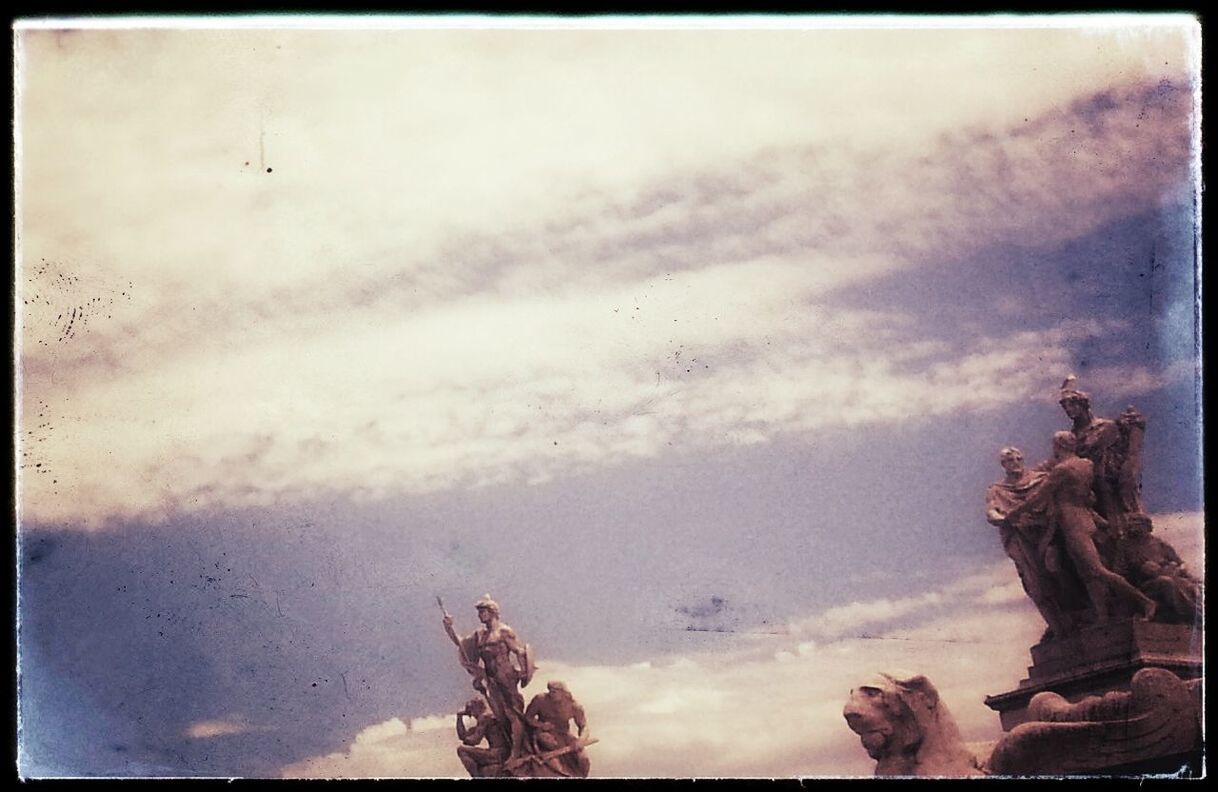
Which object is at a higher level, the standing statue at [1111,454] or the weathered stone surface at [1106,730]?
the standing statue at [1111,454]

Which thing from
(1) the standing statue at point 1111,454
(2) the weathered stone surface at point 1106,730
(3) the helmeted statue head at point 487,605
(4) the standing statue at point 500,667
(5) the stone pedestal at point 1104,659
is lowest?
(2) the weathered stone surface at point 1106,730

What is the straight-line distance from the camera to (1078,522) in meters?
13.1

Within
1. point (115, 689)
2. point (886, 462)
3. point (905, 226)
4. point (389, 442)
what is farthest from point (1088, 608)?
point (115, 689)

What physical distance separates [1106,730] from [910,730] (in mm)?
1264

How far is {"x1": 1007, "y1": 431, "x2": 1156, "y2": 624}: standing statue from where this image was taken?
1308cm

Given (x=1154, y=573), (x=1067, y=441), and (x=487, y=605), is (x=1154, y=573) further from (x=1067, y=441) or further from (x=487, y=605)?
(x=487, y=605)

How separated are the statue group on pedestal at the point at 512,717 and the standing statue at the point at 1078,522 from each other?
3.26 metres

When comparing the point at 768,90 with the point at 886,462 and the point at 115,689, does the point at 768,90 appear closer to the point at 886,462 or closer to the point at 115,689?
the point at 886,462

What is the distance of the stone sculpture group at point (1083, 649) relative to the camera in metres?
13.1

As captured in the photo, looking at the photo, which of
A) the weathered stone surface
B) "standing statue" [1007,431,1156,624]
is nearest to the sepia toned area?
"standing statue" [1007,431,1156,624]

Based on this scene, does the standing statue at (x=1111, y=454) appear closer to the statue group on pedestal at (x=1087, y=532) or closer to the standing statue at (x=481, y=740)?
the statue group on pedestal at (x=1087, y=532)

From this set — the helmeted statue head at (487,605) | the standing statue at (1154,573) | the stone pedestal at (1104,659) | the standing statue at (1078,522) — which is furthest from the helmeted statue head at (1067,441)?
the helmeted statue head at (487,605)

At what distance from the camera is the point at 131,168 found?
44.5 feet

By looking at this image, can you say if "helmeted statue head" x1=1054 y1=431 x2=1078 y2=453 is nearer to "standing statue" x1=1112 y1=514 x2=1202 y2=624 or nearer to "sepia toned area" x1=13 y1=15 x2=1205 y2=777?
"sepia toned area" x1=13 y1=15 x2=1205 y2=777
